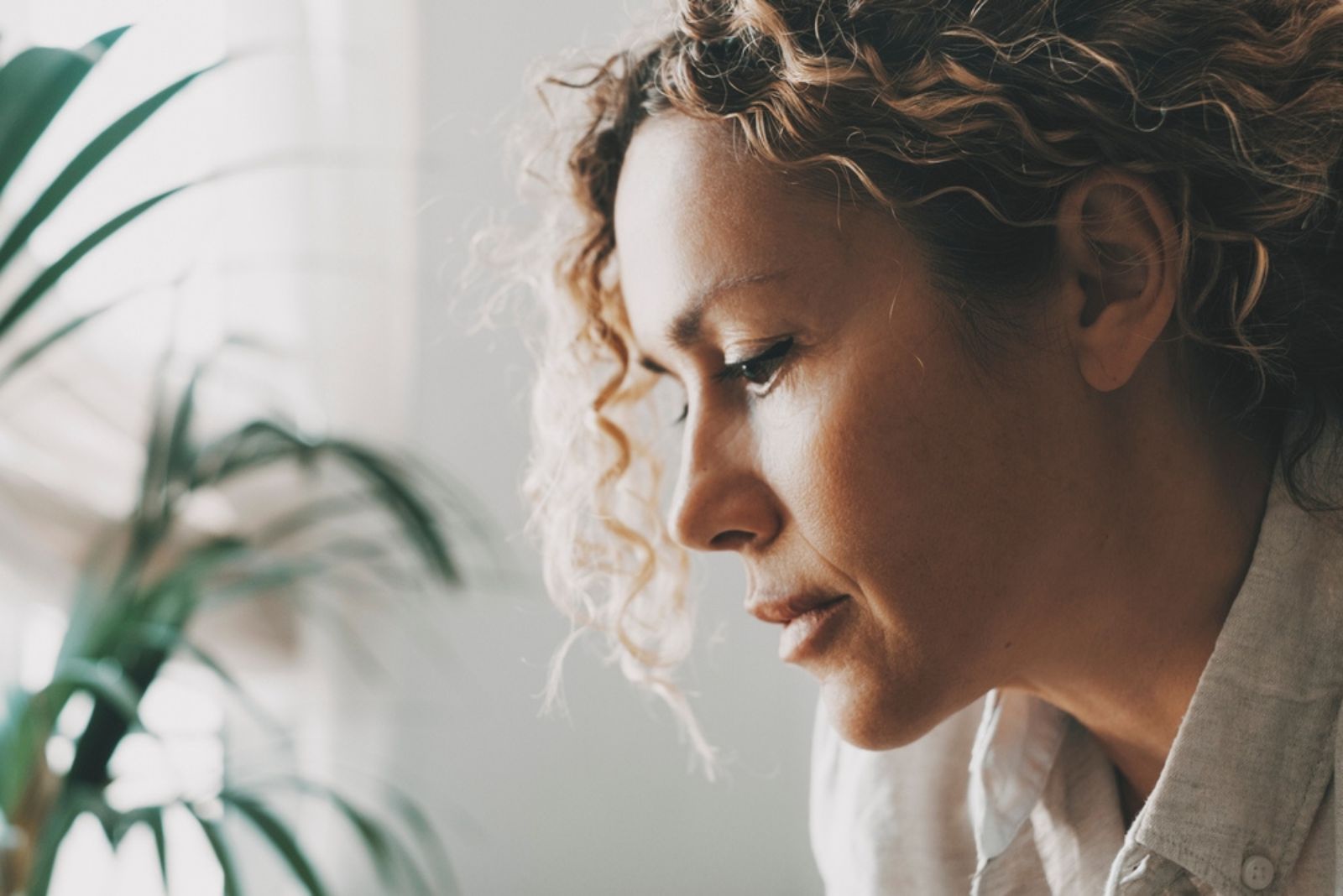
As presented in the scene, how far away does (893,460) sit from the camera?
92cm

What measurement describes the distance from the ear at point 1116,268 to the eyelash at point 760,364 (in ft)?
0.67

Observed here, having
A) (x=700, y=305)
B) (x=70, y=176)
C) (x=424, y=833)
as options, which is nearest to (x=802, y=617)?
(x=700, y=305)

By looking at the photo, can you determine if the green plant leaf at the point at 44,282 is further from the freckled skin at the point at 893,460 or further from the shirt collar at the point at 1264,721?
the shirt collar at the point at 1264,721

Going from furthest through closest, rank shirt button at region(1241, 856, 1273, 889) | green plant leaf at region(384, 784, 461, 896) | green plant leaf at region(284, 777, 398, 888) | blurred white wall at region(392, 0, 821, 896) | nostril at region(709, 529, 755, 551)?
blurred white wall at region(392, 0, 821, 896) → green plant leaf at region(384, 784, 461, 896) → green plant leaf at region(284, 777, 398, 888) → nostril at region(709, 529, 755, 551) → shirt button at region(1241, 856, 1273, 889)

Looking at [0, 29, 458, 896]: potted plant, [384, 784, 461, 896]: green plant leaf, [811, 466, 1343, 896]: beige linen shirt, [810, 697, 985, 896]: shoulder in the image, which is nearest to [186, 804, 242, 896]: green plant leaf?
[0, 29, 458, 896]: potted plant

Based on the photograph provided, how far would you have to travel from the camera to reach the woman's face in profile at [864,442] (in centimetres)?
92

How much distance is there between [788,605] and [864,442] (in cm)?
15

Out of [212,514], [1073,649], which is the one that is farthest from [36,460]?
[1073,649]

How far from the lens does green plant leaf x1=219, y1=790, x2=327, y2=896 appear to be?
1.35 m

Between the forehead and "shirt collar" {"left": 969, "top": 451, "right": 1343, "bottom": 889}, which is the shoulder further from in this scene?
the forehead

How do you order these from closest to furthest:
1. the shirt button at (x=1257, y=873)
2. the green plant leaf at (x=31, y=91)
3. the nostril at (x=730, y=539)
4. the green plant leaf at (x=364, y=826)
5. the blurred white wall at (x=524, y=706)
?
the shirt button at (x=1257, y=873) → the nostril at (x=730, y=539) → the green plant leaf at (x=31, y=91) → the green plant leaf at (x=364, y=826) → the blurred white wall at (x=524, y=706)

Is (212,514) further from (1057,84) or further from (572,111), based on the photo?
(1057,84)

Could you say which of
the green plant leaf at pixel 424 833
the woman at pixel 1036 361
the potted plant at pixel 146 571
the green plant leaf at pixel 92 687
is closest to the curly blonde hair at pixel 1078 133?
the woman at pixel 1036 361

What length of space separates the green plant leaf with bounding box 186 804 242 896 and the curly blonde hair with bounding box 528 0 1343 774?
83 cm
